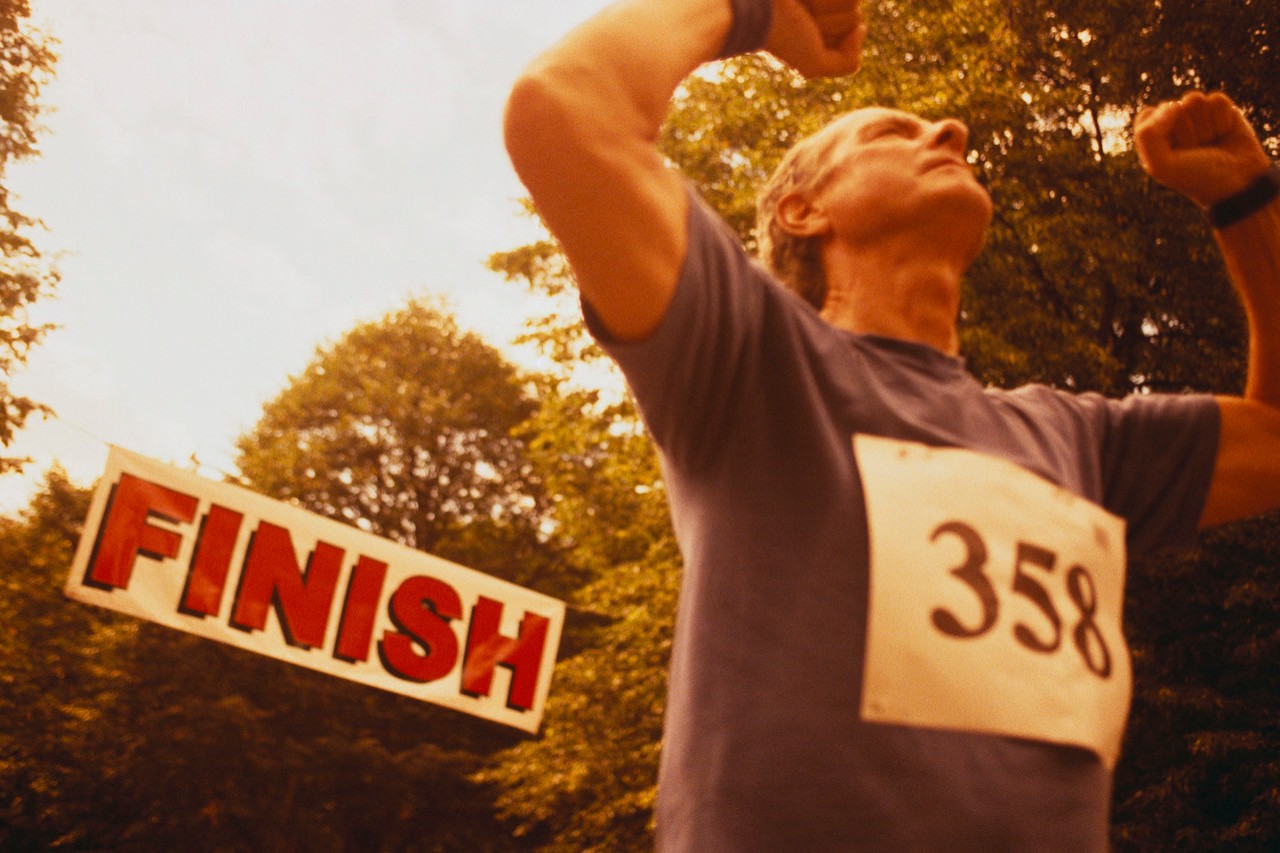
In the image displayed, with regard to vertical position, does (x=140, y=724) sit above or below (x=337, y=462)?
below

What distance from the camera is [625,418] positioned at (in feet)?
33.5

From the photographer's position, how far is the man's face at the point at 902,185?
118 cm

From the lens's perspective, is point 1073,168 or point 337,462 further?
point 337,462

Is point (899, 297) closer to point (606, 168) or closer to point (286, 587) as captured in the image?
point (606, 168)

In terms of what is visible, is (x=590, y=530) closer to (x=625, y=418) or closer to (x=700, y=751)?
(x=625, y=418)

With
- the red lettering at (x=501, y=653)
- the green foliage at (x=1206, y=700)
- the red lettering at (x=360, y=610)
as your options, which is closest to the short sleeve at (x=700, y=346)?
the red lettering at (x=360, y=610)

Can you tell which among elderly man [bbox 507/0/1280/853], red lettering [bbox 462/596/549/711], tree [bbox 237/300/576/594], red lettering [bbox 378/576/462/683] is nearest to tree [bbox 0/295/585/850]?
tree [bbox 237/300/576/594]

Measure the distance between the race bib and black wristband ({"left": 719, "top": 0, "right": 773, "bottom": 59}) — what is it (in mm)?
395

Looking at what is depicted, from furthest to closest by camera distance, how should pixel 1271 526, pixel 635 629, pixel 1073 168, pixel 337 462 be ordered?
pixel 337 462 < pixel 635 629 < pixel 1073 168 < pixel 1271 526

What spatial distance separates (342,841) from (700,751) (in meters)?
14.5

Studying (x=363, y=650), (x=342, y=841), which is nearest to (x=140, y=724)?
(x=342, y=841)

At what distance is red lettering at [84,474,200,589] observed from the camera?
5465 mm

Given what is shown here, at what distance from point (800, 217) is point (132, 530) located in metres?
5.21

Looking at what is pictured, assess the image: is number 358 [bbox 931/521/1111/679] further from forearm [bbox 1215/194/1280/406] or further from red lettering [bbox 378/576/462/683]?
red lettering [bbox 378/576/462/683]
